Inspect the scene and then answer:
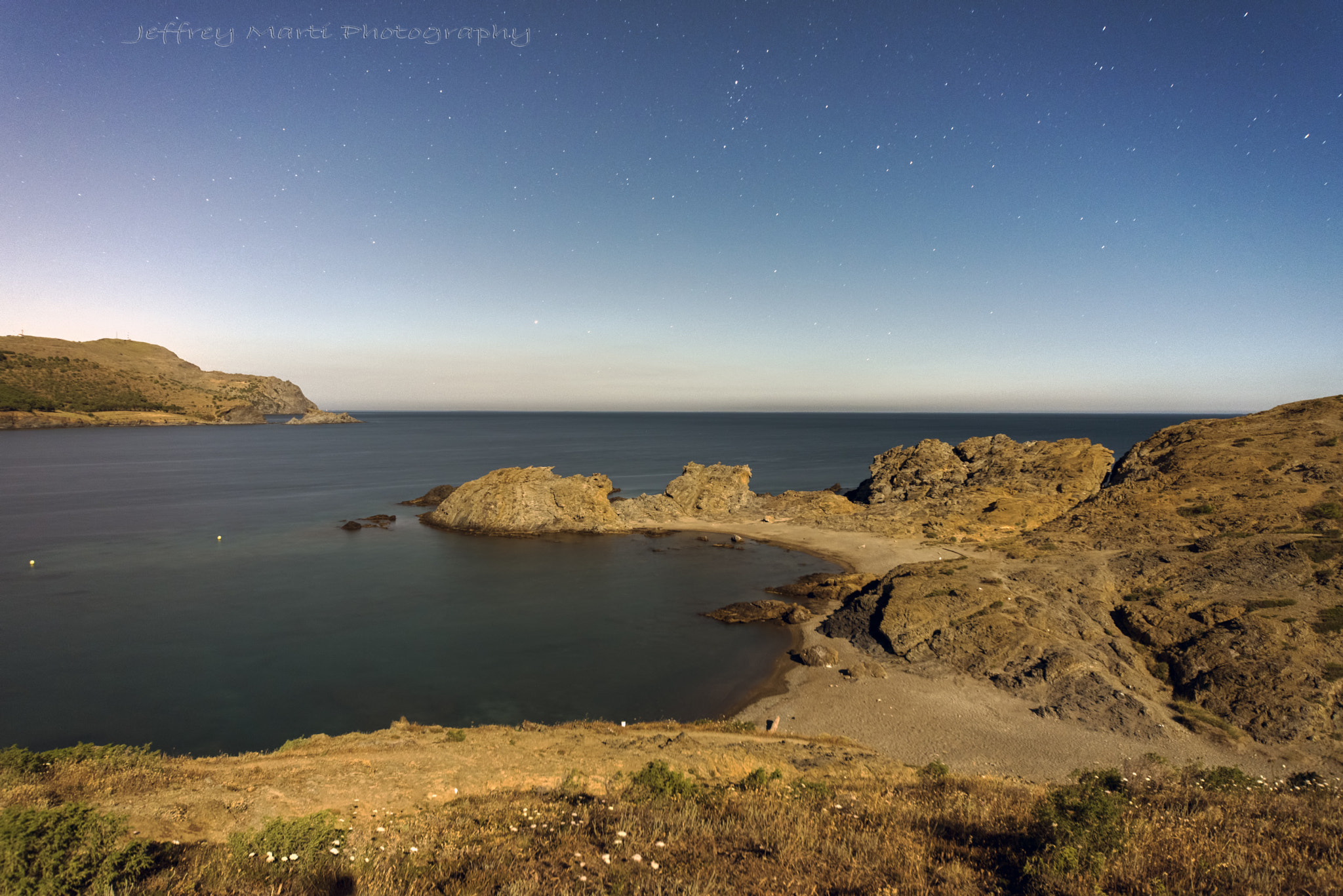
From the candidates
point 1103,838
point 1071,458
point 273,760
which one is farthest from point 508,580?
point 1071,458

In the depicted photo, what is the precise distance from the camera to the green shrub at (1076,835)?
8273mm

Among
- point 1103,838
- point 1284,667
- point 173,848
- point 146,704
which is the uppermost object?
point 1103,838

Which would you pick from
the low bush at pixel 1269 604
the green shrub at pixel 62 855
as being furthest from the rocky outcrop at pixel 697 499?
the green shrub at pixel 62 855

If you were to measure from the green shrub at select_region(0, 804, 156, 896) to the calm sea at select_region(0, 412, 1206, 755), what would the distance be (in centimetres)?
1658

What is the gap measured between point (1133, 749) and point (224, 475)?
4326 inches

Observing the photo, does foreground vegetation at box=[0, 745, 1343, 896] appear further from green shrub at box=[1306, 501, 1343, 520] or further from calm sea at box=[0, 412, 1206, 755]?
green shrub at box=[1306, 501, 1343, 520]

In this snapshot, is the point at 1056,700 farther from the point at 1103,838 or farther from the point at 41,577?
the point at 41,577

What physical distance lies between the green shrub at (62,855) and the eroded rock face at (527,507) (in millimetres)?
50476

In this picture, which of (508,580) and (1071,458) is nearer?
(508,580)

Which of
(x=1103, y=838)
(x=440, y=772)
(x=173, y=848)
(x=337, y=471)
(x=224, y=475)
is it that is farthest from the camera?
(x=337, y=471)

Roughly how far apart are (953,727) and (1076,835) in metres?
16.9

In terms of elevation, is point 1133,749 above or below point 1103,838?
below

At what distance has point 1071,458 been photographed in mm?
60625

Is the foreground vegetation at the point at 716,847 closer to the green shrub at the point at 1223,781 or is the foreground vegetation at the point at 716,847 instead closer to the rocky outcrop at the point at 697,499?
the green shrub at the point at 1223,781
